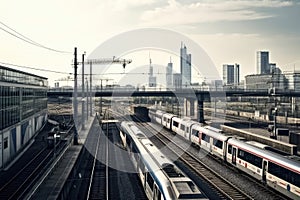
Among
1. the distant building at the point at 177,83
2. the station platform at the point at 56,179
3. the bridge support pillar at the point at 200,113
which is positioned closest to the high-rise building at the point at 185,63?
the distant building at the point at 177,83

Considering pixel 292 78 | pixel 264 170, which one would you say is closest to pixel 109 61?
pixel 292 78

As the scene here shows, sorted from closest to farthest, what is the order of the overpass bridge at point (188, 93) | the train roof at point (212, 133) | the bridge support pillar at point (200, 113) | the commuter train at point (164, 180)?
the commuter train at point (164, 180) → the train roof at point (212, 133) → the bridge support pillar at point (200, 113) → the overpass bridge at point (188, 93)

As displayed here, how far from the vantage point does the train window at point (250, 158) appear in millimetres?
16828

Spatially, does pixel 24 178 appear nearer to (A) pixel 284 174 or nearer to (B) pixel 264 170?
(B) pixel 264 170

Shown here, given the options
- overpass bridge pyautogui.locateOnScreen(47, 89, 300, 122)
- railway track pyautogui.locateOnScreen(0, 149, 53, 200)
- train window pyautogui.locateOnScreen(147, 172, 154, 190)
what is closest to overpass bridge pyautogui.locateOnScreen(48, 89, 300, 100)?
overpass bridge pyautogui.locateOnScreen(47, 89, 300, 122)

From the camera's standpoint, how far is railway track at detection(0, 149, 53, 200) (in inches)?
632

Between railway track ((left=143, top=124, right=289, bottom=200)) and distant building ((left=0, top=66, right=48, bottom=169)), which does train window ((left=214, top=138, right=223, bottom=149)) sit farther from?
distant building ((left=0, top=66, right=48, bottom=169))

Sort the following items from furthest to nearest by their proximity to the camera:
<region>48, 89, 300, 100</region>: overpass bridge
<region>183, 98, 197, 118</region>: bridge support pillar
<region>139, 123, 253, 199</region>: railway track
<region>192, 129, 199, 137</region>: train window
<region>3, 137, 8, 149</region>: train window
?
1. <region>183, 98, 197, 118</region>: bridge support pillar
2. <region>48, 89, 300, 100</region>: overpass bridge
3. <region>192, 129, 199, 137</region>: train window
4. <region>3, 137, 8, 149</region>: train window
5. <region>139, 123, 253, 199</region>: railway track

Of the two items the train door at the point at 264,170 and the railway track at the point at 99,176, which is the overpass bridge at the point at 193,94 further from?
the train door at the point at 264,170

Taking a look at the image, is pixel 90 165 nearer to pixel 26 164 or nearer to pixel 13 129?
pixel 26 164

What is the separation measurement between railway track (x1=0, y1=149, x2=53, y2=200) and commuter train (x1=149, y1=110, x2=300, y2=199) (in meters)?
11.2

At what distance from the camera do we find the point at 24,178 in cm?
1883

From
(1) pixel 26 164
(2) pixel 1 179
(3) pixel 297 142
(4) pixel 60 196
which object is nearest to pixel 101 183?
(4) pixel 60 196

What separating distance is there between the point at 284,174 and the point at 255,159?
2707 millimetres
